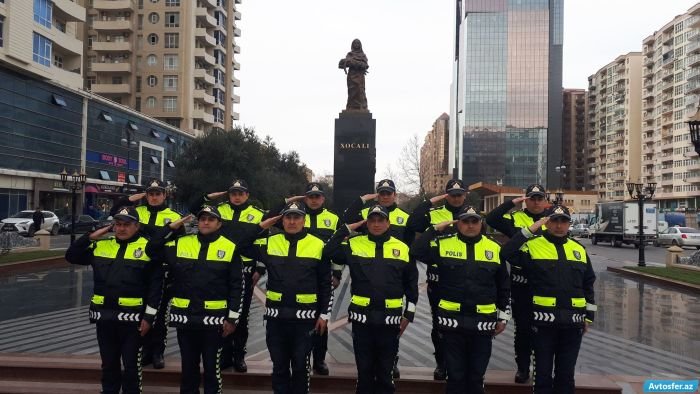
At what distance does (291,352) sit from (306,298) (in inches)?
19.6

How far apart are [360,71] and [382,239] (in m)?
14.2

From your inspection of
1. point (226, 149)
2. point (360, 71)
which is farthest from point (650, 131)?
point (360, 71)

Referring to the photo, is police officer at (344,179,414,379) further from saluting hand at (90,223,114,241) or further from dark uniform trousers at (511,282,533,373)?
saluting hand at (90,223,114,241)

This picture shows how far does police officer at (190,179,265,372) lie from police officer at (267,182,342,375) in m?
0.36

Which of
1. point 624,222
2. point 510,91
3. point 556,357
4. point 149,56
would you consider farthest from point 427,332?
point 510,91

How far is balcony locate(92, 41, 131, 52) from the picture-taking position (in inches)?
2071

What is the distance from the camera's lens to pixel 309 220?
580cm

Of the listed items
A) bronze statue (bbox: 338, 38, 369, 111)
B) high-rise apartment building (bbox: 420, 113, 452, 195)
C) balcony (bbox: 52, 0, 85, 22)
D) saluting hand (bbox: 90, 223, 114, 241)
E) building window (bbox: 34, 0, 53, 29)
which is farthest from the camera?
high-rise apartment building (bbox: 420, 113, 452, 195)

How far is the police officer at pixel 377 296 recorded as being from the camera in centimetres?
433

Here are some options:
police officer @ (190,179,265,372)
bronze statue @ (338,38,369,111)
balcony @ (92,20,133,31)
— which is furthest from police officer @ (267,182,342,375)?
balcony @ (92,20,133,31)

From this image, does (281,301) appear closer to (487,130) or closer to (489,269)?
(489,269)

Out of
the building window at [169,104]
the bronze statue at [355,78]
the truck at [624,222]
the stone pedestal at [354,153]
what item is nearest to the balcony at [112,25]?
the building window at [169,104]

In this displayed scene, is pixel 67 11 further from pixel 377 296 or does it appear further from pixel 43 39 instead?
pixel 377 296

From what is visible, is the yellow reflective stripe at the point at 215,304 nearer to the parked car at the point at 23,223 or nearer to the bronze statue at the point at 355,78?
the bronze statue at the point at 355,78
